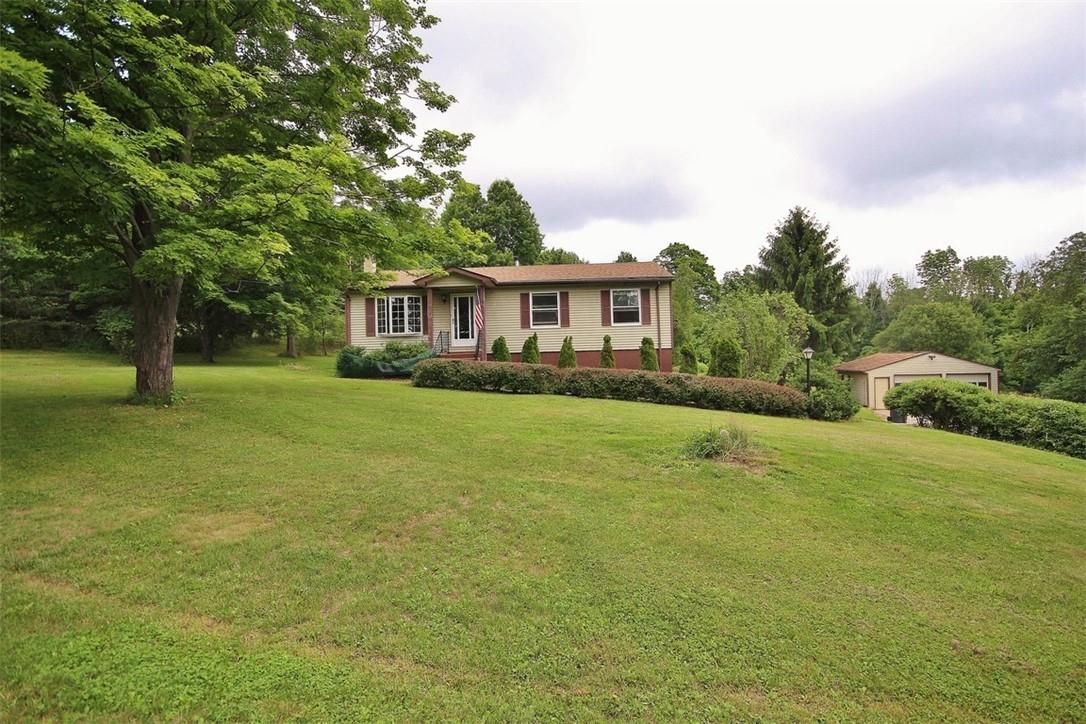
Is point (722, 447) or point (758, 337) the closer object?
point (722, 447)

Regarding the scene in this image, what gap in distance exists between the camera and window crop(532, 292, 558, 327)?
62.7 feet

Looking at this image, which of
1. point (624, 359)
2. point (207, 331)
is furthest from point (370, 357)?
point (207, 331)

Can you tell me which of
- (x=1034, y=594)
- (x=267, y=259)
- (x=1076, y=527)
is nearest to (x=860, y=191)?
(x=1076, y=527)

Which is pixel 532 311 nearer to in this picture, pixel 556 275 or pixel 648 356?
pixel 556 275

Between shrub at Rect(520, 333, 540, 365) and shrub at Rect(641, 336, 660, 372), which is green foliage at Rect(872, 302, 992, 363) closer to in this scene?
shrub at Rect(641, 336, 660, 372)

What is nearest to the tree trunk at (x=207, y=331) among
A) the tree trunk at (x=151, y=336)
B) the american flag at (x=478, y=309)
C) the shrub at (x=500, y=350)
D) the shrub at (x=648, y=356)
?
the american flag at (x=478, y=309)

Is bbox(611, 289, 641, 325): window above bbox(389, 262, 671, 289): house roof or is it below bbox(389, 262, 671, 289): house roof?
below

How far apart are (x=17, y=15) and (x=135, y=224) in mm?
2542

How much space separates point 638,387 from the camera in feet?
41.6

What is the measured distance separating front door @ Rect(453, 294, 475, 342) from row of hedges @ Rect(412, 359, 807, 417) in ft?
20.3

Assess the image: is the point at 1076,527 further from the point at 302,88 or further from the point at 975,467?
the point at 302,88

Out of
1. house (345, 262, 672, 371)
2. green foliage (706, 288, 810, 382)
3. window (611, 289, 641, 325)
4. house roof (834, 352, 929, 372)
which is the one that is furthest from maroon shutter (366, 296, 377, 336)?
house roof (834, 352, 929, 372)

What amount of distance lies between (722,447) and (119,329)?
23661 mm

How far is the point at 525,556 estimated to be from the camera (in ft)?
12.3
